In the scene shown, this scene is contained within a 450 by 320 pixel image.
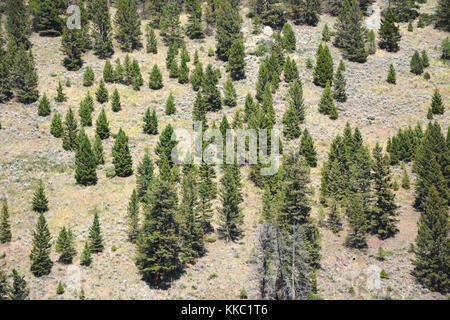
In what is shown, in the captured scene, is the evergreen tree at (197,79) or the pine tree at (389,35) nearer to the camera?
the evergreen tree at (197,79)

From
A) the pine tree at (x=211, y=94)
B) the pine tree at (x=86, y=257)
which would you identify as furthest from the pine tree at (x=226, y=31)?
the pine tree at (x=86, y=257)

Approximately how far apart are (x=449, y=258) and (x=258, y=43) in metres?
60.2

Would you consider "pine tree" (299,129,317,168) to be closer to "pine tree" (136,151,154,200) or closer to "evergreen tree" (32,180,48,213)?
"pine tree" (136,151,154,200)

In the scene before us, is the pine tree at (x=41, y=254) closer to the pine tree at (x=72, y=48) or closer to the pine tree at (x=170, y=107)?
the pine tree at (x=170, y=107)

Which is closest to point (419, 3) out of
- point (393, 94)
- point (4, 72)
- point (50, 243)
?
point (393, 94)

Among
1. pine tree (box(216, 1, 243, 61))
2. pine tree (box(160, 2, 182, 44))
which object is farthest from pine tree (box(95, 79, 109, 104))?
pine tree (box(216, 1, 243, 61))

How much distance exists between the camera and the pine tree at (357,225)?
2205 inches

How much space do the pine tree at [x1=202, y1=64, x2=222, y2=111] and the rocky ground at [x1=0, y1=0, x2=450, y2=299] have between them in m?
2.13

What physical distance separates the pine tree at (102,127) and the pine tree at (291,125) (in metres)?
27.3

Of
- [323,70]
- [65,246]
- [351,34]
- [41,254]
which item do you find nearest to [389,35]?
[351,34]

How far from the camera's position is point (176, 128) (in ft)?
246

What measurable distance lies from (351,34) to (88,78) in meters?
51.5

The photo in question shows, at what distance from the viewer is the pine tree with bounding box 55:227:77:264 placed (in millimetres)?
52906

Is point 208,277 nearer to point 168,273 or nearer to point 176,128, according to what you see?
point 168,273
